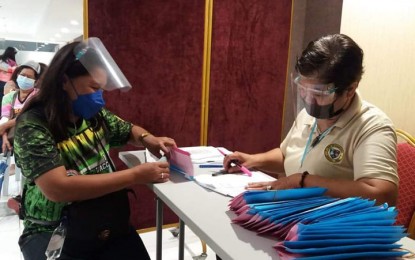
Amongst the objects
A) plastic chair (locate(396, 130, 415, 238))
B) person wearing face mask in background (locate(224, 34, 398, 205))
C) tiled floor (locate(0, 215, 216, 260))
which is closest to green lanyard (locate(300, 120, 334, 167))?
person wearing face mask in background (locate(224, 34, 398, 205))

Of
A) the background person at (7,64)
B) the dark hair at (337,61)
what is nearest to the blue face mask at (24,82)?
the background person at (7,64)

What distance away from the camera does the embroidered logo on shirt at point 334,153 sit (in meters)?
1.16

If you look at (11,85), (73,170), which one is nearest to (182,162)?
(73,170)

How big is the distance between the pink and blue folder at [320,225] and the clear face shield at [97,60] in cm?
72

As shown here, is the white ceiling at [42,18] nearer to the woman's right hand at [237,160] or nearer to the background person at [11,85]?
the background person at [11,85]

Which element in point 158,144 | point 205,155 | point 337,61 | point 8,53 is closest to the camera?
point 337,61

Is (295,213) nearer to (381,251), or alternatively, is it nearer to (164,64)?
(381,251)

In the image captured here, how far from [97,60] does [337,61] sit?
0.88m

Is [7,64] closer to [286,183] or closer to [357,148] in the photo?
[286,183]

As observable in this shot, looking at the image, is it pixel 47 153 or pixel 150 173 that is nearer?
pixel 47 153

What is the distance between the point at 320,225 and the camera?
764 millimetres

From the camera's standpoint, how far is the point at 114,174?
127cm

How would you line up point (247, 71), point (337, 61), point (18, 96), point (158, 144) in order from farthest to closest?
point (247, 71)
point (18, 96)
point (158, 144)
point (337, 61)

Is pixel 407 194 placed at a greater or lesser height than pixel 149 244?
greater
